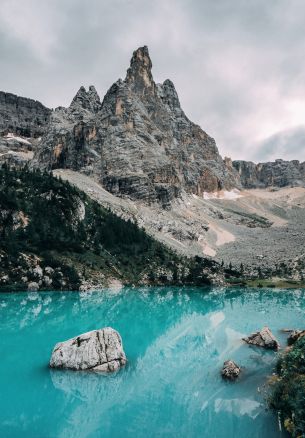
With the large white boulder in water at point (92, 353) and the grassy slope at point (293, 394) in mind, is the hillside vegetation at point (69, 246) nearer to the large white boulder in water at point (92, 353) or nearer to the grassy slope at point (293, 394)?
the large white boulder in water at point (92, 353)

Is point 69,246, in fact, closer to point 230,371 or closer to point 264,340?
point 264,340

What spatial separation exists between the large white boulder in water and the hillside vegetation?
55.9 meters

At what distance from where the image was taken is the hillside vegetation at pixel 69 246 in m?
93.4

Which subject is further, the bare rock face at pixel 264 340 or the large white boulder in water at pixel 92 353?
the bare rock face at pixel 264 340

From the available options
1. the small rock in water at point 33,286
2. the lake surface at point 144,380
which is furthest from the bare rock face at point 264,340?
the small rock in water at point 33,286

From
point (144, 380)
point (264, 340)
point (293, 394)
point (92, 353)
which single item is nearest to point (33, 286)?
point (92, 353)

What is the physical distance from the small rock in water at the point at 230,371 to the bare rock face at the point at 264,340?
8269 mm

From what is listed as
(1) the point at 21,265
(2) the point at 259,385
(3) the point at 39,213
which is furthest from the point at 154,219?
(2) the point at 259,385

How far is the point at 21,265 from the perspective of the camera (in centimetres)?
9150

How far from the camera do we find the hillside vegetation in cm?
9344

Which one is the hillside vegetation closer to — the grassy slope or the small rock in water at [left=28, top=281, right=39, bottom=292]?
the small rock in water at [left=28, top=281, right=39, bottom=292]

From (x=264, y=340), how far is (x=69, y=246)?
77769 mm

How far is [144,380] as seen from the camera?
98.7ft

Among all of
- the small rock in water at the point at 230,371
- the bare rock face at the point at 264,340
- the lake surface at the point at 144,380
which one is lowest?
the lake surface at the point at 144,380
